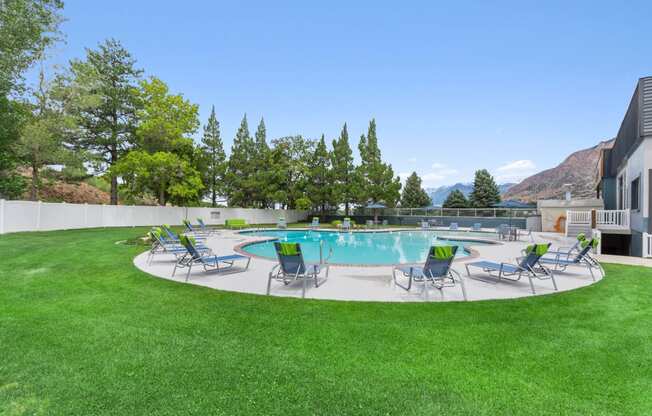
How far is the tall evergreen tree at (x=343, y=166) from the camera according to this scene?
30.3 metres

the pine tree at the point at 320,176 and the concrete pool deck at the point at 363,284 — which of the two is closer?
the concrete pool deck at the point at 363,284

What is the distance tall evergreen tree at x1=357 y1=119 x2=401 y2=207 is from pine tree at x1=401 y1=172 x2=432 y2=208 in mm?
19537

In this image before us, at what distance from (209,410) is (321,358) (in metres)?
1.13

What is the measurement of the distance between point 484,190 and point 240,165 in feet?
117

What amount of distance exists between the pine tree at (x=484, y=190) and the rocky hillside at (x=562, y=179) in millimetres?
34635

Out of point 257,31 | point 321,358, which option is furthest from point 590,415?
point 257,31

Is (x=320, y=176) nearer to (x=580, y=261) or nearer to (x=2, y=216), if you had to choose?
(x=2, y=216)

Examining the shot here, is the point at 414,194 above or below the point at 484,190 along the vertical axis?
below

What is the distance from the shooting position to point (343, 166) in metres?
30.5

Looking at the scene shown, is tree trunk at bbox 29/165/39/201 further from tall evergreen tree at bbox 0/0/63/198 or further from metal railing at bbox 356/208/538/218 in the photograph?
metal railing at bbox 356/208/538/218

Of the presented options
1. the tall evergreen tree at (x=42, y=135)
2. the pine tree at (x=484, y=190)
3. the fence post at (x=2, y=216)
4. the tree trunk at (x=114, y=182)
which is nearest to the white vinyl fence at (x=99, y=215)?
the fence post at (x=2, y=216)

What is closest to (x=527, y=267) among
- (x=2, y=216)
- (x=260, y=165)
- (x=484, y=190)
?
(x=2, y=216)

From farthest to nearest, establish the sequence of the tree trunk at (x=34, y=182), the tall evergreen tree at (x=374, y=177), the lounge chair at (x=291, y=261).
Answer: the tall evergreen tree at (x=374, y=177), the tree trunk at (x=34, y=182), the lounge chair at (x=291, y=261)

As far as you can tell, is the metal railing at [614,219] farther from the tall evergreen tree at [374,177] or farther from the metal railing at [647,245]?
the tall evergreen tree at [374,177]
